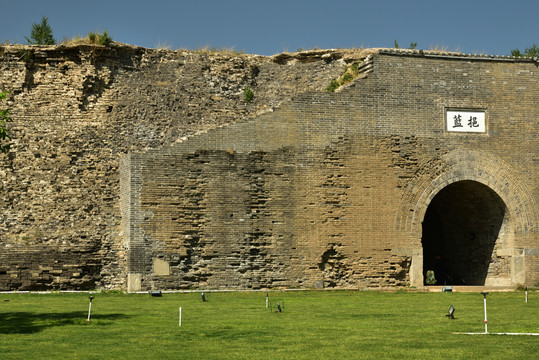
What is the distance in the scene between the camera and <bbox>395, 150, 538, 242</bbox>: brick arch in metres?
23.3

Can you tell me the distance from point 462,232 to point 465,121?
4209mm

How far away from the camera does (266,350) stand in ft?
35.1

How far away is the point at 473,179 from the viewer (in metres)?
24.0

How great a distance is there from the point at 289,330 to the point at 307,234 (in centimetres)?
969

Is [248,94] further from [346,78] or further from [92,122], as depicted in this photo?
[92,122]

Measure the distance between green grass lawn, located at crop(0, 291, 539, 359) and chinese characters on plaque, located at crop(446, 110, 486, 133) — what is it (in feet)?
19.4

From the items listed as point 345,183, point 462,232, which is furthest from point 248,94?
point 462,232

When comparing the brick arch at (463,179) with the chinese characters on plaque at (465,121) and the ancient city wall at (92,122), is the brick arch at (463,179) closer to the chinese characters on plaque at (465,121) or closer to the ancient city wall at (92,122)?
the chinese characters on plaque at (465,121)

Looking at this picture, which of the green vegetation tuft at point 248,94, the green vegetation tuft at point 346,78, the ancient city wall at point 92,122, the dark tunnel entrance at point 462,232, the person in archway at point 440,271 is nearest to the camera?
the ancient city wall at point 92,122

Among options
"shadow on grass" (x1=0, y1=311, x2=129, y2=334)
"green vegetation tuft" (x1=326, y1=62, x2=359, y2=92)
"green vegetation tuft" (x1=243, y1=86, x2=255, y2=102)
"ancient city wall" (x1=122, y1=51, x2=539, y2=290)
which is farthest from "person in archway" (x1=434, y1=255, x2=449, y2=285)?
Answer: "shadow on grass" (x1=0, y1=311, x2=129, y2=334)

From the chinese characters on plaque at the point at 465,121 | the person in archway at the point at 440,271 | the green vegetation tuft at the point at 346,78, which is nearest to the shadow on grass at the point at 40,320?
the green vegetation tuft at the point at 346,78

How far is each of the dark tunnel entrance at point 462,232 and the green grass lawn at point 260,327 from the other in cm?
531

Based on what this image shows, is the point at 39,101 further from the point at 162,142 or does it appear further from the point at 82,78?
the point at 162,142

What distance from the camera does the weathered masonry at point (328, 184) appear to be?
21875mm
